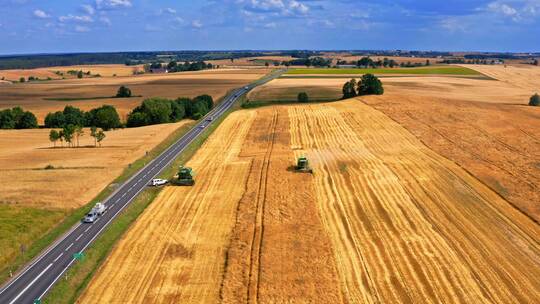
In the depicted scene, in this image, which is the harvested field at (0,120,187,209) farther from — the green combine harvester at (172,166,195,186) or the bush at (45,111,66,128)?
the green combine harvester at (172,166,195,186)

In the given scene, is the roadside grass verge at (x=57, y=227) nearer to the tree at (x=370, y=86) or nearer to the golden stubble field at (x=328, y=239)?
the golden stubble field at (x=328, y=239)

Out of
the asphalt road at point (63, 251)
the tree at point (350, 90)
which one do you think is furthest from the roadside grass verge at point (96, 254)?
the tree at point (350, 90)

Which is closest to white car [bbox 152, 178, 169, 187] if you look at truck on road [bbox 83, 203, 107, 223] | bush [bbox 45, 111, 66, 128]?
truck on road [bbox 83, 203, 107, 223]

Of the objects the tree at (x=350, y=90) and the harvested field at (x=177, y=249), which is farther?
the tree at (x=350, y=90)

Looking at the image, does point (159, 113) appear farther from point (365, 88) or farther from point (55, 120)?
point (365, 88)

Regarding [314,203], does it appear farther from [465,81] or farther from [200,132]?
[465,81]

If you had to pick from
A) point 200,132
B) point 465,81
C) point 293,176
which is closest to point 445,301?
point 293,176
